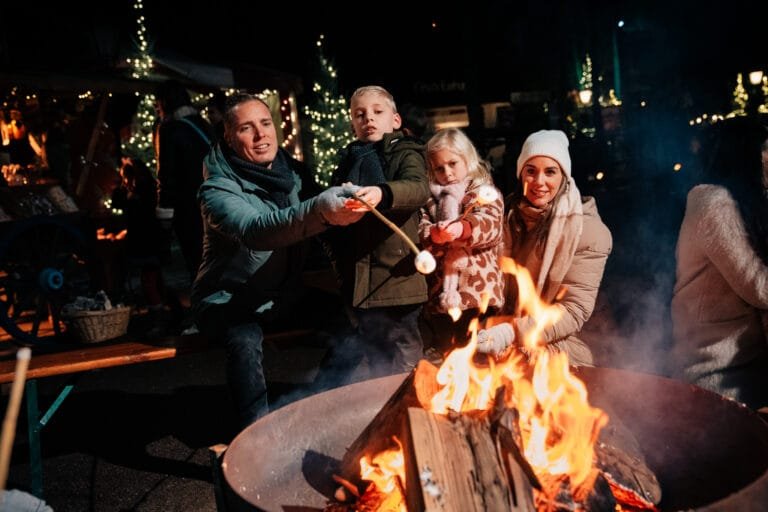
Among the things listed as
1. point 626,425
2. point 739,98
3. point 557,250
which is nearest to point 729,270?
point 557,250

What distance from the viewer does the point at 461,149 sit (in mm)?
3916

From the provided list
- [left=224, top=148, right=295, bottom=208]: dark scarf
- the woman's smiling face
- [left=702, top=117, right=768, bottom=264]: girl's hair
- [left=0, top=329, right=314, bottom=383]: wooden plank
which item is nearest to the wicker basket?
[left=0, top=329, right=314, bottom=383]: wooden plank

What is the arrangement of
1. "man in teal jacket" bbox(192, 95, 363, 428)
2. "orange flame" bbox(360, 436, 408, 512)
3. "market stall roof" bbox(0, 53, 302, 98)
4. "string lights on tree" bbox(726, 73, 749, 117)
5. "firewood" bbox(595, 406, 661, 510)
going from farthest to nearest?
"string lights on tree" bbox(726, 73, 749, 117) < "market stall roof" bbox(0, 53, 302, 98) < "man in teal jacket" bbox(192, 95, 363, 428) < "orange flame" bbox(360, 436, 408, 512) < "firewood" bbox(595, 406, 661, 510)

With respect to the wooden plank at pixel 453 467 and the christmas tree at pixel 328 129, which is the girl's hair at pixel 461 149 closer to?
the wooden plank at pixel 453 467

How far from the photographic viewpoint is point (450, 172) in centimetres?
394

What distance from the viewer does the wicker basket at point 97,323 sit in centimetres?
691

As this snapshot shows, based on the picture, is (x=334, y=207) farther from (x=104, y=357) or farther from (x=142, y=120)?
(x=142, y=120)

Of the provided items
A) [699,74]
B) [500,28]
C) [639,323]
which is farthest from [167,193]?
[699,74]

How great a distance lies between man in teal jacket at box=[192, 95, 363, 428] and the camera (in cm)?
347

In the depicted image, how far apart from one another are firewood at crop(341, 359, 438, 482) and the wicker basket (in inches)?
204

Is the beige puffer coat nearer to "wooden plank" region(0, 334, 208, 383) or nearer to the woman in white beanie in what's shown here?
the woman in white beanie

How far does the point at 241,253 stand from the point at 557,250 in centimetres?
176

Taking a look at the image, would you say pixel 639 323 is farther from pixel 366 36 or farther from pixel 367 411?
pixel 366 36

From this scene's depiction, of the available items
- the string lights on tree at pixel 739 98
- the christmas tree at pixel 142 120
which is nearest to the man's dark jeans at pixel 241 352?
the christmas tree at pixel 142 120
